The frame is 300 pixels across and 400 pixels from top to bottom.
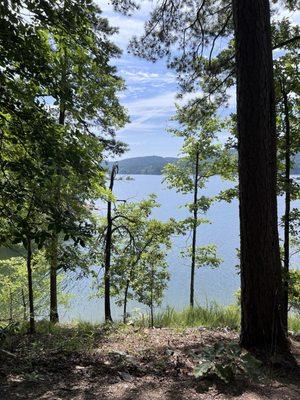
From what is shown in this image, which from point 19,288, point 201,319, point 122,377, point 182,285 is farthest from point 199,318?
point 182,285

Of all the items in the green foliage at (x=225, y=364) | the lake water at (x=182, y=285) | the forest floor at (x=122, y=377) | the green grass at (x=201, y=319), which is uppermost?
the green foliage at (x=225, y=364)

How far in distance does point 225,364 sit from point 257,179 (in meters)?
1.90

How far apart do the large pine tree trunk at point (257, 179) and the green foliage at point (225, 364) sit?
2.58ft

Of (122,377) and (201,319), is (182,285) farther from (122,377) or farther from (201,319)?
(122,377)

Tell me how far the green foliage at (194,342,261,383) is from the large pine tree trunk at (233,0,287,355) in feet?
2.58

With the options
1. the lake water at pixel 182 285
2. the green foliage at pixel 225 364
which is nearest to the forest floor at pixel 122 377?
the green foliage at pixel 225 364

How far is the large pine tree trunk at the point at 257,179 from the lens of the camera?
14.4 feet

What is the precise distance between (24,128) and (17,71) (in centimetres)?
66

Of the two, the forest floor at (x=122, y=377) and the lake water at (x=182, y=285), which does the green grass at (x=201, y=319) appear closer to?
the forest floor at (x=122, y=377)

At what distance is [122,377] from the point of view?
12.1 feet

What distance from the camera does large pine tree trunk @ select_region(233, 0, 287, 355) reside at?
14.4 ft

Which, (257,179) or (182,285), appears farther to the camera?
(182,285)

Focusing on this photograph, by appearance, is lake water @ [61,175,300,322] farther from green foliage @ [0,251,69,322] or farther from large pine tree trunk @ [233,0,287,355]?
large pine tree trunk @ [233,0,287,355]

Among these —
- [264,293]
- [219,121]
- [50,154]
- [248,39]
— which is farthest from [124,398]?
[219,121]
